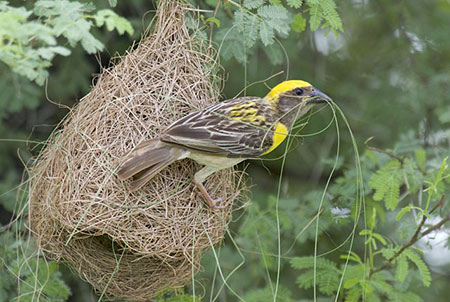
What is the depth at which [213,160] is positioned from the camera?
373 cm

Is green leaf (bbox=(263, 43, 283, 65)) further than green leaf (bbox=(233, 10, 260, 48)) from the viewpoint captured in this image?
Yes

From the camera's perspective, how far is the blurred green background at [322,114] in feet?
16.7

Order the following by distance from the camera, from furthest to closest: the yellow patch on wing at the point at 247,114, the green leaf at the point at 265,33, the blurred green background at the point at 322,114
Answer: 1. the blurred green background at the point at 322,114
2. the green leaf at the point at 265,33
3. the yellow patch on wing at the point at 247,114

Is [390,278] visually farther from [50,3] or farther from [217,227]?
[50,3]

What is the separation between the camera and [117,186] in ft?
12.0

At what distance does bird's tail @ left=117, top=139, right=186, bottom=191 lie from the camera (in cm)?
359

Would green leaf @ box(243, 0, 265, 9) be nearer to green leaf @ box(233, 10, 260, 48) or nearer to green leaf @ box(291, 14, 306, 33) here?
green leaf @ box(233, 10, 260, 48)

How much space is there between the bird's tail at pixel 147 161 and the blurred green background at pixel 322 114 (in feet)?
3.78

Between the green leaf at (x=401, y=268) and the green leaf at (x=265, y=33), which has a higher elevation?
the green leaf at (x=265, y=33)

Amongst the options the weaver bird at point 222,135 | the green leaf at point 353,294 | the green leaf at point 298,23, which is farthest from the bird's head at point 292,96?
the green leaf at point 353,294

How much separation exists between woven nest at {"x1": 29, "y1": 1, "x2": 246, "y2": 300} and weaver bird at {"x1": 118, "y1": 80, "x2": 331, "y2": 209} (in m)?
0.10

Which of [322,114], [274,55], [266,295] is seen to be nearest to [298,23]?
[274,55]

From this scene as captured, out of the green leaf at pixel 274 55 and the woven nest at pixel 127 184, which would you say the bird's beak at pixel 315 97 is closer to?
the woven nest at pixel 127 184

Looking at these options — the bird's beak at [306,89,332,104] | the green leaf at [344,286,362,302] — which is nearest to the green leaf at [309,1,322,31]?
the bird's beak at [306,89,332,104]
